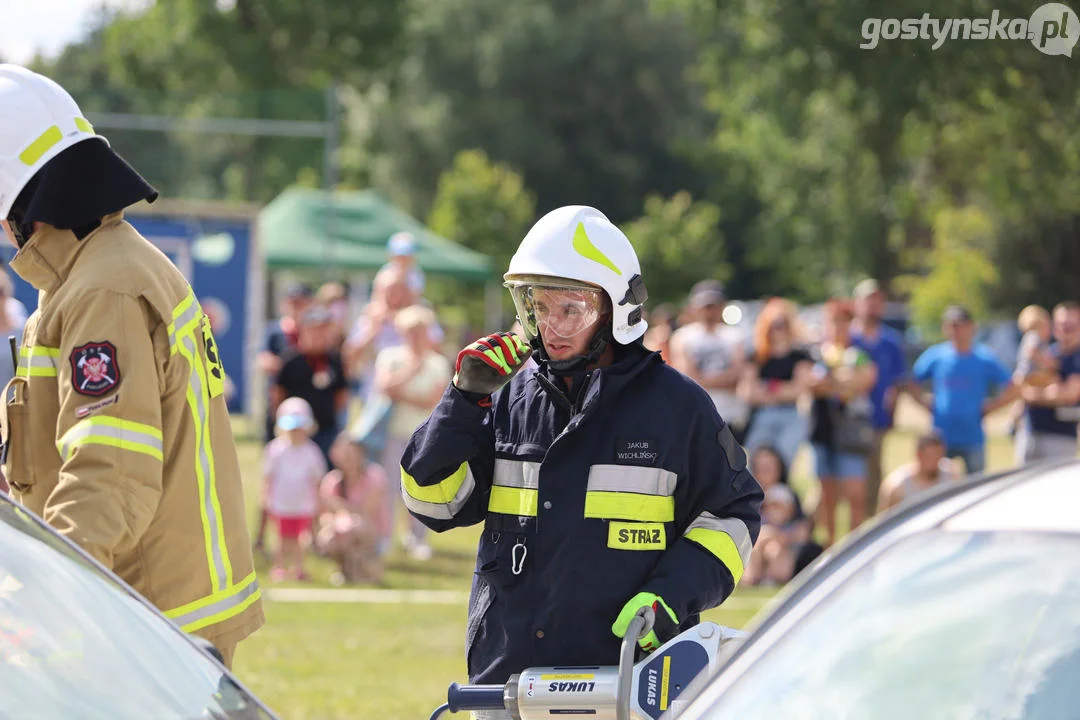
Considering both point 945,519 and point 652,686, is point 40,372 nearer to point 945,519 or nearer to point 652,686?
point 652,686

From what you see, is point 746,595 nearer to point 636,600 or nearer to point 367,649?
point 367,649

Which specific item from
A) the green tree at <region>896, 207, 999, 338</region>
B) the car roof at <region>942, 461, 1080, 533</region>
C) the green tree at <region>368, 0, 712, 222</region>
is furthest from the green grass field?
the green tree at <region>368, 0, 712, 222</region>

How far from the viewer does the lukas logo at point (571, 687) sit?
10.4 ft

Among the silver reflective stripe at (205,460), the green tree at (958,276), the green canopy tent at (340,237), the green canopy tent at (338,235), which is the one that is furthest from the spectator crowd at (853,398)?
the green tree at (958,276)

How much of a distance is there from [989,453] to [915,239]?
1341 inches

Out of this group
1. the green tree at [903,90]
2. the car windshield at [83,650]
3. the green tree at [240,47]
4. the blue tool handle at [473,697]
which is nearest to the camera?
the car windshield at [83,650]

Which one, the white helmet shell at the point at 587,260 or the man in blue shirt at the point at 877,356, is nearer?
the white helmet shell at the point at 587,260

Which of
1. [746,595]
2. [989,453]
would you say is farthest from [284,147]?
[989,453]

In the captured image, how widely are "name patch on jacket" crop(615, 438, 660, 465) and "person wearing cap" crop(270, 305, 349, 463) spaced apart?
8.30 m

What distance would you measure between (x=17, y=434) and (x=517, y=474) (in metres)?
1.19

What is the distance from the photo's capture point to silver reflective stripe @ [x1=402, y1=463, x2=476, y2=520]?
3.75 m

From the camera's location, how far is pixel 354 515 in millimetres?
10852

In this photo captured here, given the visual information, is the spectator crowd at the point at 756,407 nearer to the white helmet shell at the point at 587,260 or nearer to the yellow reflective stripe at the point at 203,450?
the white helmet shell at the point at 587,260

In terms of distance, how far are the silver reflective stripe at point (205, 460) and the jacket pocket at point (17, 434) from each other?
38 centimetres
